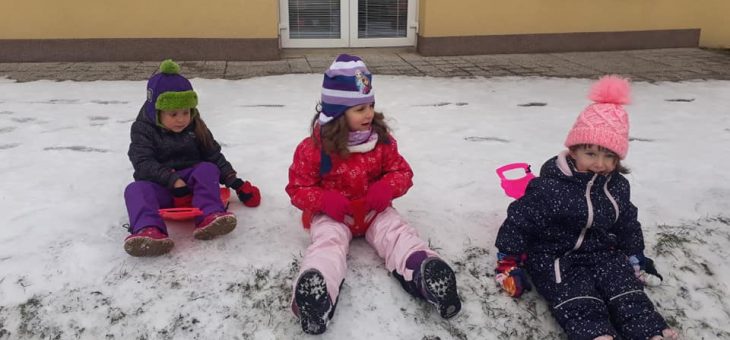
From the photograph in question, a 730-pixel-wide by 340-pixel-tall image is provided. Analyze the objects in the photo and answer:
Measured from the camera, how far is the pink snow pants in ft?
8.08

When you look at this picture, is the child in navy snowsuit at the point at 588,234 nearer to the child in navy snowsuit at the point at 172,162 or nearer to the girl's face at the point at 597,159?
the girl's face at the point at 597,159

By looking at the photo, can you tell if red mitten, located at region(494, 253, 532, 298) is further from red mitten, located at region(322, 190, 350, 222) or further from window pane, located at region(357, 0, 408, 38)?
window pane, located at region(357, 0, 408, 38)

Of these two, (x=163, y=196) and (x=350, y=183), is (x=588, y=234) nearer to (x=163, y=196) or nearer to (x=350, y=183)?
(x=350, y=183)

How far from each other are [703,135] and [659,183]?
52.6 inches

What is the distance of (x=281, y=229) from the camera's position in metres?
3.06

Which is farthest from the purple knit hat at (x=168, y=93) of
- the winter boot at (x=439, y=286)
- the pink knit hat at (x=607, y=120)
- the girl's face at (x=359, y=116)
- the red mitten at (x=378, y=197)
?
the pink knit hat at (x=607, y=120)

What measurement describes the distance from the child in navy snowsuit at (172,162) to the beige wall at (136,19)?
4.42 metres

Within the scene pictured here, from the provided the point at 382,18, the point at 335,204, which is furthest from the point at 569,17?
the point at 335,204

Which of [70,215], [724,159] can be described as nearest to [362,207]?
[70,215]

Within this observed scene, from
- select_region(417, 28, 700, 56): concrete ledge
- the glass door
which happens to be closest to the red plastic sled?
the glass door

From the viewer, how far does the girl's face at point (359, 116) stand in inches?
108

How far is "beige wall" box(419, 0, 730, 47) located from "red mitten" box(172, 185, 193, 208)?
212 inches

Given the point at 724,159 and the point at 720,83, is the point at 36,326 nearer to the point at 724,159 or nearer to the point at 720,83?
the point at 724,159

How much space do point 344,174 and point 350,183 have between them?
57 millimetres
